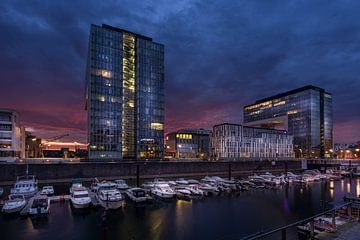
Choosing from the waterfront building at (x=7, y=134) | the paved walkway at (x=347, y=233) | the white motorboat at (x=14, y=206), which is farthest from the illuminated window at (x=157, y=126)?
the paved walkway at (x=347, y=233)

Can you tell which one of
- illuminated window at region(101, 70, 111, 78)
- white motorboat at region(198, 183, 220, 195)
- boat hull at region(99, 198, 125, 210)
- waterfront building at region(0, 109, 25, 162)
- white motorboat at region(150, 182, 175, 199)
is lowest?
white motorboat at region(198, 183, 220, 195)

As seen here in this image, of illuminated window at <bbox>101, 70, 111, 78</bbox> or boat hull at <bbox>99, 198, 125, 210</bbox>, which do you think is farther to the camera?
illuminated window at <bbox>101, 70, 111, 78</bbox>

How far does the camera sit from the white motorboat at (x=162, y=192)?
5547 cm

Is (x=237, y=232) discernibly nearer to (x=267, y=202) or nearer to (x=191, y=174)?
(x=267, y=202)

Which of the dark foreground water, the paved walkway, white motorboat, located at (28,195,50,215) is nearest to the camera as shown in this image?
the paved walkway

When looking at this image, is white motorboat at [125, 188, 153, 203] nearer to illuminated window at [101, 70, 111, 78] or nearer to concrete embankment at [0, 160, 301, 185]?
concrete embankment at [0, 160, 301, 185]

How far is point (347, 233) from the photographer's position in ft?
47.6

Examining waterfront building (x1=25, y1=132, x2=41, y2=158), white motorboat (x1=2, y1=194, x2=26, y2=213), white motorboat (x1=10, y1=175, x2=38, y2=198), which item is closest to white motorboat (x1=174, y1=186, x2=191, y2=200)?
white motorboat (x1=2, y1=194, x2=26, y2=213)

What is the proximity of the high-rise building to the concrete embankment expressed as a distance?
129 feet

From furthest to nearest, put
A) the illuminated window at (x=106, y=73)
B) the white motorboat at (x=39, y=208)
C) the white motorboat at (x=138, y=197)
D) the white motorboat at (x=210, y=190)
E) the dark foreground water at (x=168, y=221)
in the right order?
the illuminated window at (x=106, y=73), the white motorboat at (x=210, y=190), the white motorboat at (x=138, y=197), the white motorboat at (x=39, y=208), the dark foreground water at (x=168, y=221)

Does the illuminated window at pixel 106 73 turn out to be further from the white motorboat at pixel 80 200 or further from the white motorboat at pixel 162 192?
the white motorboat at pixel 80 200

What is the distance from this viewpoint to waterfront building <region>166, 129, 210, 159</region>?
164 m

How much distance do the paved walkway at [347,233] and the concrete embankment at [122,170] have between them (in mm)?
64909

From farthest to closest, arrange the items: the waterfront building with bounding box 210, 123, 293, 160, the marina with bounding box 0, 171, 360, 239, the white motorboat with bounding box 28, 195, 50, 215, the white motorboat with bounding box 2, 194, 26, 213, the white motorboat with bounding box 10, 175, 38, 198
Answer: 1. the waterfront building with bounding box 210, 123, 293, 160
2. the white motorboat with bounding box 10, 175, 38, 198
3. the white motorboat with bounding box 2, 194, 26, 213
4. the white motorboat with bounding box 28, 195, 50, 215
5. the marina with bounding box 0, 171, 360, 239
